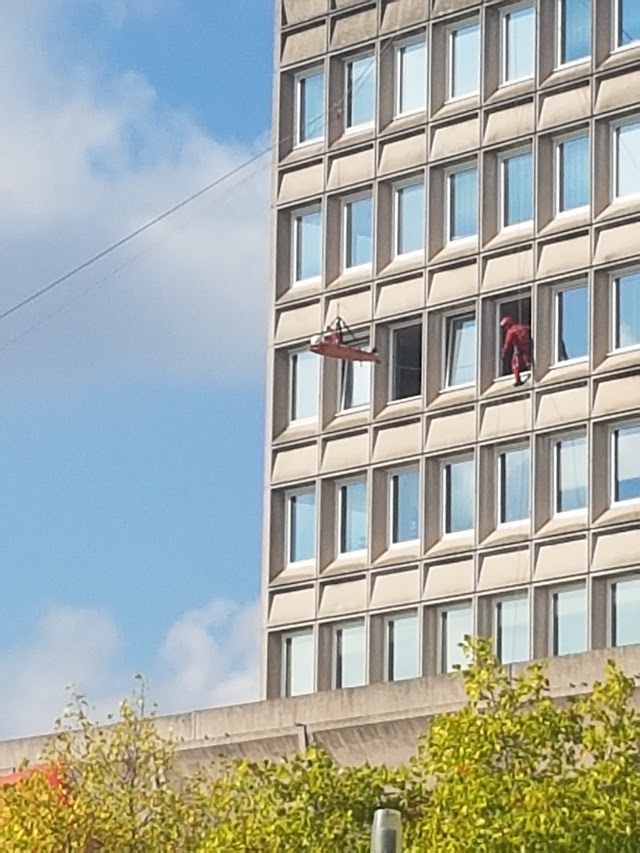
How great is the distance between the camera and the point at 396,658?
66750 mm

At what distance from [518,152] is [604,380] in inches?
231

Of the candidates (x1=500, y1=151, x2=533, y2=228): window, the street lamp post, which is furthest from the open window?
the street lamp post

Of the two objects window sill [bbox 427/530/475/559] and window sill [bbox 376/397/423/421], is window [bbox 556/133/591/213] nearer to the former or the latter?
window sill [bbox 376/397/423/421]

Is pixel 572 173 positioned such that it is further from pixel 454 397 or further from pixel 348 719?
pixel 348 719

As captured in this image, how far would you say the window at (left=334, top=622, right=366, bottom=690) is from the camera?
67438mm

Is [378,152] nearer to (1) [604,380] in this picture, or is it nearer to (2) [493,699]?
(1) [604,380]

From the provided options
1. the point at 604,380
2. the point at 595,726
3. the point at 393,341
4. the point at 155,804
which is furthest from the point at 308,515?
the point at 595,726

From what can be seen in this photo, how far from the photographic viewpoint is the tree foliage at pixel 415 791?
4050 cm

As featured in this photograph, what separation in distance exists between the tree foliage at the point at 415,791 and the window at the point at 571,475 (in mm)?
14416

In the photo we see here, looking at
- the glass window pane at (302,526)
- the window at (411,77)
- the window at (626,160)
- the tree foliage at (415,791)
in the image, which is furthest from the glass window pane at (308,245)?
the tree foliage at (415,791)

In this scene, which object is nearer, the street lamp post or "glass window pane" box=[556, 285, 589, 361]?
the street lamp post

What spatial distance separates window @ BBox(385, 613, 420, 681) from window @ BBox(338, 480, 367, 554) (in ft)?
7.10

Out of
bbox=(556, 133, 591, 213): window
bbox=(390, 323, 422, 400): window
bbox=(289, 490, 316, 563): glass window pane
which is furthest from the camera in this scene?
bbox=(289, 490, 316, 563): glass window pane

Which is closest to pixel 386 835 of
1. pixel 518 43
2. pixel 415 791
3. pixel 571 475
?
pixel 415 791
